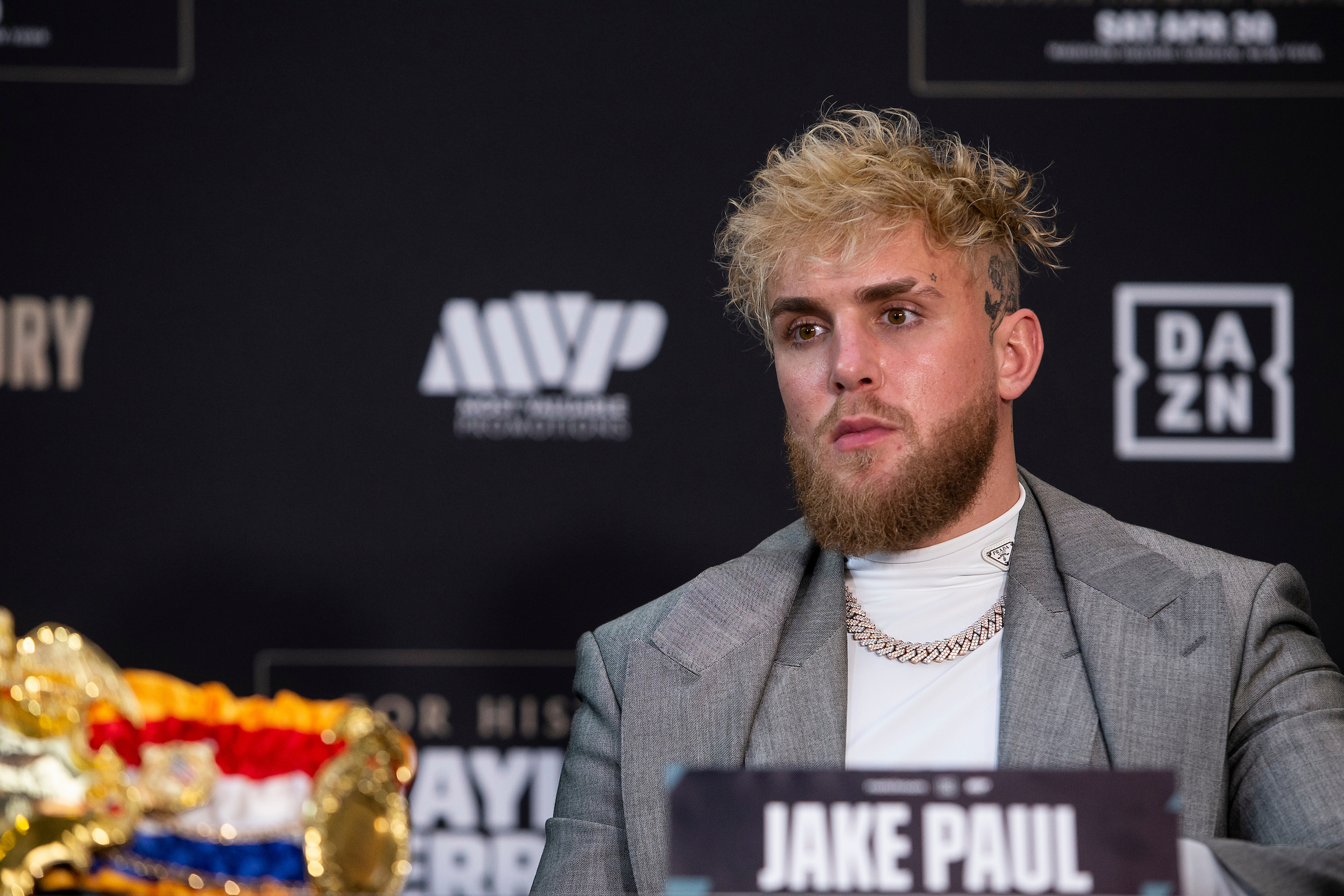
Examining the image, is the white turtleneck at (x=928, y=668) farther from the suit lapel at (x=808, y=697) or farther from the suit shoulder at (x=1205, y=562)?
the suit shoulder at (x=1205, y=562)

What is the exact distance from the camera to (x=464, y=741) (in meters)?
2.07

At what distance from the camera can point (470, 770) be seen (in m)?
2.07

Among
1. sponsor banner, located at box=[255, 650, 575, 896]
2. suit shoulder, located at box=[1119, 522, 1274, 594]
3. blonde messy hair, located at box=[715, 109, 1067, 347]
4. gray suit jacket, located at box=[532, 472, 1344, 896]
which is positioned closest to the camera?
gray suit jacket, located at box=[532, 472, 1344, 896]

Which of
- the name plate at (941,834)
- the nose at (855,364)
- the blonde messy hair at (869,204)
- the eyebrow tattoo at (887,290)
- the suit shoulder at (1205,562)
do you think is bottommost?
the name plate at (941,834)

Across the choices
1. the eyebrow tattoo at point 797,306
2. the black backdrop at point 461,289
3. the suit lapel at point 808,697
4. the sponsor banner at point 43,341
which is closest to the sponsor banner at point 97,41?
the black backdrop at point 461,289

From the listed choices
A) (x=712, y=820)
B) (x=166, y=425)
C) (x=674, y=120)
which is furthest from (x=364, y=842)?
(x=674, y=120)

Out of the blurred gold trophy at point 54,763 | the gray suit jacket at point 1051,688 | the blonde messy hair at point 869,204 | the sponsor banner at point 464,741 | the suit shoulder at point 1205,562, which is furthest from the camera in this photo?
the sponsor banner at point 464,741

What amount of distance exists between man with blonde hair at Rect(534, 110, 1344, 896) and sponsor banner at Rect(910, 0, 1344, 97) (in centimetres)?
40

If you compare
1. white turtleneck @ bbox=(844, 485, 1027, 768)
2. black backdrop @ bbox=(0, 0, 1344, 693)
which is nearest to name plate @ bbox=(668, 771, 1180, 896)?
white turtleneck @ bbox=(844, 485, 1027, 768)

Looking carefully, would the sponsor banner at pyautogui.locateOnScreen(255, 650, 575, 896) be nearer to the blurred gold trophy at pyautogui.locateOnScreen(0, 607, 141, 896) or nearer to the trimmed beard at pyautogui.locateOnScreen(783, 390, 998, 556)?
the trimmed beard at pyautogui.locateOnScreen(783, 390, 998, 556)

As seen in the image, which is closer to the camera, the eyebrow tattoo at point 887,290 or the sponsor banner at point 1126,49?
the eyebrow tattoo at point 887,290

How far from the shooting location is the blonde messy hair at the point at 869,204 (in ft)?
5.41

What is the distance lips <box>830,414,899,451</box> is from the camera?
1.63 m

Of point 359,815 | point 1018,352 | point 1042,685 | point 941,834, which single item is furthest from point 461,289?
point 941,834
